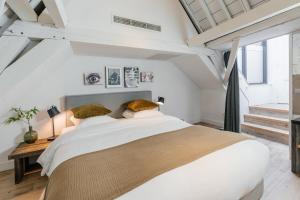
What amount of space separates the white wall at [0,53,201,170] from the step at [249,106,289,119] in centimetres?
196

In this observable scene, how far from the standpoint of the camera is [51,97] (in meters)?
2.87

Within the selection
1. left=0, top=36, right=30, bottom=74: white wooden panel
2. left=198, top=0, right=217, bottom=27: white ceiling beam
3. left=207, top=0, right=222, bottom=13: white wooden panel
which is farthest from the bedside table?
left=207, top=0, right=222, bottom=13: white wooden panel

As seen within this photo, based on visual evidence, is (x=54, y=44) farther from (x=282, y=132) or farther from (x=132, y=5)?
(x=282, y=132)

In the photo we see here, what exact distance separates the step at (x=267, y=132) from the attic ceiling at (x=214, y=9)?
245 centimetres

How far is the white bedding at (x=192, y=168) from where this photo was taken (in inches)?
42.4

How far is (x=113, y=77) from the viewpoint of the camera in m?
3.42

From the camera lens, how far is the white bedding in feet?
3.53

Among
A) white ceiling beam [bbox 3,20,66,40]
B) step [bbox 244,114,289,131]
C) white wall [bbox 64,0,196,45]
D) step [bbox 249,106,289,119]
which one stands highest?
white wall [bbox 64,0,196,45]

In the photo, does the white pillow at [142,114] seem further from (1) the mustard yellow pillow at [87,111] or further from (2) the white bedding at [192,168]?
(2) the white bedding at [192,168]

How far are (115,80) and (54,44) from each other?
1.40 m

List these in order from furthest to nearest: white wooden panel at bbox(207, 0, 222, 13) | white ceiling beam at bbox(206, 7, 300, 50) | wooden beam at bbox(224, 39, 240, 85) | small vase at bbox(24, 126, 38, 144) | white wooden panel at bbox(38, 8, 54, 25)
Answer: wooden beam at bbox(224, 39, 240, 85) < white wooden panel at bbox(207, 0, 222, 13) < small vase at bbox(24, 126, 38, 144) < white ceiling beam at bbox(206, 7, 300, 50) < white wooden panel at bbox(38, 8, 54, 25)

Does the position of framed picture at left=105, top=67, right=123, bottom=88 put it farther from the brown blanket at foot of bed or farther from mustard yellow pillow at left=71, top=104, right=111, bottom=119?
the brown blanket at foot of bed

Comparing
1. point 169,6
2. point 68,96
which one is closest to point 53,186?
point 68,96

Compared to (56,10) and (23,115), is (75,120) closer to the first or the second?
(23,115)
